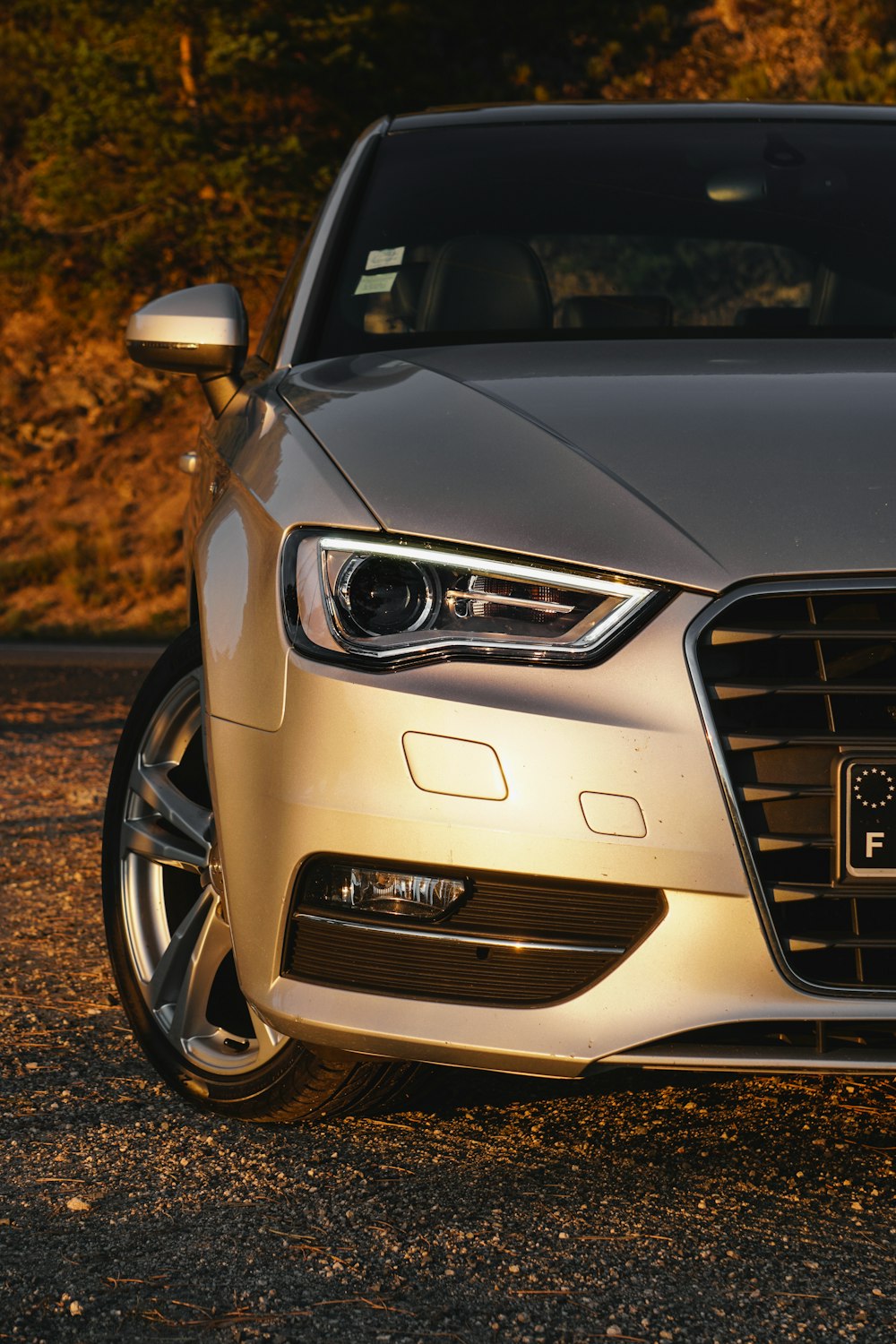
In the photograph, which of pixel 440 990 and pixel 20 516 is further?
pixel 20 516

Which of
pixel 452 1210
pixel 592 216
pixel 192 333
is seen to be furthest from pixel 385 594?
pixel 592 216

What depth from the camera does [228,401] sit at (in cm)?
333

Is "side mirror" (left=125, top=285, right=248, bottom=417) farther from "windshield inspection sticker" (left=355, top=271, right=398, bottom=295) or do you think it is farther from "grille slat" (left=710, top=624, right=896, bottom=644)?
"grille slat" (left=710, top=624, right=896, bottom=644)

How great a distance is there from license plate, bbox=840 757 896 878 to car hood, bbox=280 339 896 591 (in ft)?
0.85

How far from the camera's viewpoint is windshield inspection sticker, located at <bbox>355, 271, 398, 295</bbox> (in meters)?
3.28

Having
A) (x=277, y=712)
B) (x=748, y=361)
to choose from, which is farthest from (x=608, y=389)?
(x=277, y=712)

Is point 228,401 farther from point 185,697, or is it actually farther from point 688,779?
point 688,779

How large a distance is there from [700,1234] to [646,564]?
0.90m

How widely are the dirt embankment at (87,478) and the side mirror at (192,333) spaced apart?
38.3ft

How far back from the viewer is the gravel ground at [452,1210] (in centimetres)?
193

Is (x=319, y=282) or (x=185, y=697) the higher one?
(x=319, y=282)

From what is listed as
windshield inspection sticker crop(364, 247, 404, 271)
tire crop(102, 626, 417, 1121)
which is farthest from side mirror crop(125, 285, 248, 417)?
tire crop(102, 626, 417, 1121)

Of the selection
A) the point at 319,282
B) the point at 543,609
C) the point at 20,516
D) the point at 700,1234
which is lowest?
the point at 20,516

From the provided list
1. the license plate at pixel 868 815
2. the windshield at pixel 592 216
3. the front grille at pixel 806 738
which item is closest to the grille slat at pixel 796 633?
the front grille at pixel 806 738
